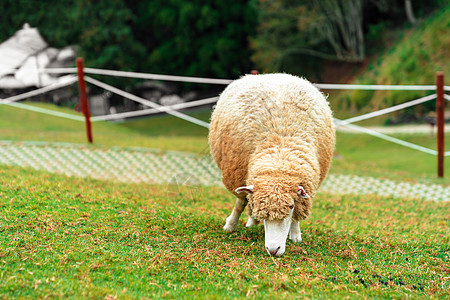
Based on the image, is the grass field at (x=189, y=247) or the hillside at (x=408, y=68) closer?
the grass field at (x=189, y=247)

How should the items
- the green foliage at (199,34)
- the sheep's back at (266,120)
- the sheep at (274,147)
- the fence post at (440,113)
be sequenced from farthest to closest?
the green foliage at (199,34)
the fence post at (440,113)
the sheep's back at (266,120)
the sheep at (274,147)

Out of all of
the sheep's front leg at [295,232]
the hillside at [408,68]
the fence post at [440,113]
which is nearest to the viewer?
the sheep's front leg at [295,232]

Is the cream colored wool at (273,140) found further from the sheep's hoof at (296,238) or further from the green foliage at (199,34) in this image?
the green foliage at (199,34)

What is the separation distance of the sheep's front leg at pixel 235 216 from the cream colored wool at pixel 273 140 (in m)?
0.19

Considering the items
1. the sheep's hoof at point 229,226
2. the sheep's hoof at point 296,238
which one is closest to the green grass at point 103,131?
the sheep's hoof at point 229,226

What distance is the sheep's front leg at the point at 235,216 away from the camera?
17.1 ft

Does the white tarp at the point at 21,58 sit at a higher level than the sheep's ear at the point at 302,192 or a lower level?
higher

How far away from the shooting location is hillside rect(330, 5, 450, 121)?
19156mm

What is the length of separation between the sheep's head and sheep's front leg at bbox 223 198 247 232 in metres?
0.80

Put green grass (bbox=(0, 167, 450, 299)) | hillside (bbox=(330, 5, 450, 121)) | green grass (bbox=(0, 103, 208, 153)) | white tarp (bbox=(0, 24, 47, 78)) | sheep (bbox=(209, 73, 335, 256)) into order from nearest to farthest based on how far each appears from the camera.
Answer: green grass (bbox=(0, 167, 450, 299)), sheep (bbox=(209, 73, 335, 256)), green grass (bbox=(0, 103, 208, 153)), white tarp (bbox=(0, 24, 47, 78)), hillside (bbox=(330, 5, 450, 121))

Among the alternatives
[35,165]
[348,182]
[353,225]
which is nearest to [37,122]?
[35,165]

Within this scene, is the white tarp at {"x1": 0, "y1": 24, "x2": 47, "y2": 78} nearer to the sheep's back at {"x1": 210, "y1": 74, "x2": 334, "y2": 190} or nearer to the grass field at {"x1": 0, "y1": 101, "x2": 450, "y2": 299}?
the grass field at {"x1": 0, "y1": 101, "x2": 450, "y2": 299}

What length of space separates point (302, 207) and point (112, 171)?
465 centimetres

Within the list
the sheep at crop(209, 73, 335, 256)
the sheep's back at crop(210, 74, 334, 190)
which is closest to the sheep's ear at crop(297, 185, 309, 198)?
the sheep at crop(209, 73, 335, 256)
